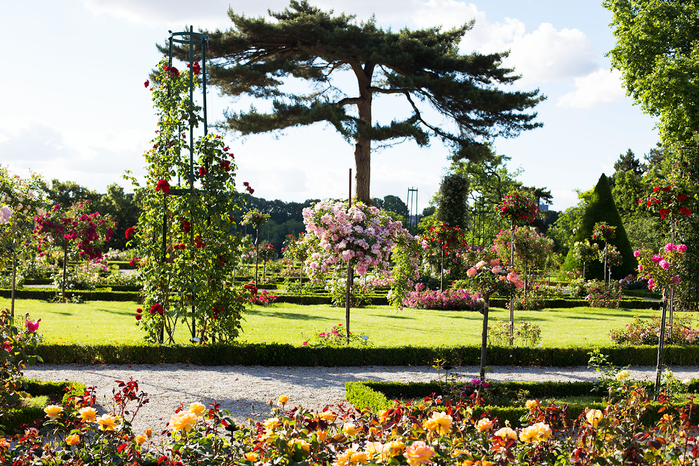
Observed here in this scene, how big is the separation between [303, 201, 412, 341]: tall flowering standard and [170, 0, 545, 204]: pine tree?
20.2ft

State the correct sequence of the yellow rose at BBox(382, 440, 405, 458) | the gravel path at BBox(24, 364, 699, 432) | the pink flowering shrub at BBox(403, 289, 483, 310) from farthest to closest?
the pink flowering shrub at BBox(403, 289, 483, 310), the gravel path at BBox(24, 364, 699, 432), the yellow rose at BBox(382, 440, 405, 458)

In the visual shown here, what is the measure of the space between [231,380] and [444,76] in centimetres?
1093

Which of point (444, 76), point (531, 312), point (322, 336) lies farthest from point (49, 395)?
point (444, 76)

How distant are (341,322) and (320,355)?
3.35 m

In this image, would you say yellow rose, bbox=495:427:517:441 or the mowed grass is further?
the mowed grass

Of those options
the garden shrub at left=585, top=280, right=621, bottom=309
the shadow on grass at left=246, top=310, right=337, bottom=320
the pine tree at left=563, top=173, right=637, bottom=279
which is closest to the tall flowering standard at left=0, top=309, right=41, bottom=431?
the shadow on grass at left=246, top=310, right=337, bottom=320

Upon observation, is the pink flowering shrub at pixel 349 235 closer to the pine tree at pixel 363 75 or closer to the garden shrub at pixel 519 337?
the garden shrub at pixel 519 337

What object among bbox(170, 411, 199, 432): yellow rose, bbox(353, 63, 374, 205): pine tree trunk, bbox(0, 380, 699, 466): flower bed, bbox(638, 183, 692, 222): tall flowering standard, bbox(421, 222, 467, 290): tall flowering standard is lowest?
bbox(0, 380, 699, 466): flower bed

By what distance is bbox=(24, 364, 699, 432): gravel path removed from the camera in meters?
4.68

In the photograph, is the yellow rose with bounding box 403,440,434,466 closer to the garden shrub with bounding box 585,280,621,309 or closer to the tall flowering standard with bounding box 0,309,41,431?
the tall flowering standard with bounding box 0,309,41,431

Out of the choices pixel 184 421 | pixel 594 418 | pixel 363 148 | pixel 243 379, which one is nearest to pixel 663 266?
pixel 594 418

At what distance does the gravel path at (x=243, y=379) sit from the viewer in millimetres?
4684

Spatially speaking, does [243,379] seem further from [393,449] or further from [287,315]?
[287,315]

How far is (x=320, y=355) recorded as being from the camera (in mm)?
6426
